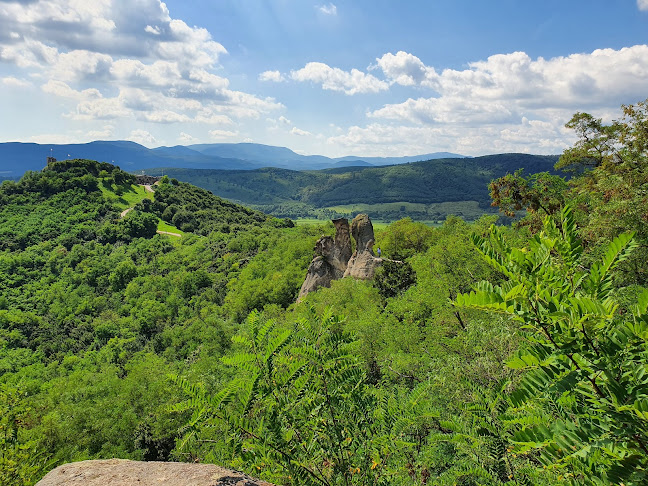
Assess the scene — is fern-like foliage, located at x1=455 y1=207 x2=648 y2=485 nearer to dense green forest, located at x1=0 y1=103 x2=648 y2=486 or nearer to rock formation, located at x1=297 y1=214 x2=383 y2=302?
dense green forest, located at x1=0 y1=103 x2=648 y2=486

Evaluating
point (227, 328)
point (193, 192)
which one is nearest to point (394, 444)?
point (227, 328)

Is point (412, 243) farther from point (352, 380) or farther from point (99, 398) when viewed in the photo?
point (352, 380)

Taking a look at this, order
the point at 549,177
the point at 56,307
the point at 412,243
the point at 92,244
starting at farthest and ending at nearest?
the point at 92,244 → the point at 56,307 → the point at 412,243 → the point at 549,177

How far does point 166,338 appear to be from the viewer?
2106 inches

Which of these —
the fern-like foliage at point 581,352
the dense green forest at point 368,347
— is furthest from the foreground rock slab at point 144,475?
the fern-like foliage at point 581,352

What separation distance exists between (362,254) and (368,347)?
20.2 metres

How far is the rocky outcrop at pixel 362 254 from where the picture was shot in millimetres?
40812

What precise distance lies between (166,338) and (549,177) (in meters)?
51.6

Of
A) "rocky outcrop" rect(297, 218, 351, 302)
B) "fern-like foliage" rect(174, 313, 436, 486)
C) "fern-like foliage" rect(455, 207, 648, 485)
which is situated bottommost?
"rocky outcrop" rect(297, 218, 351, 302)

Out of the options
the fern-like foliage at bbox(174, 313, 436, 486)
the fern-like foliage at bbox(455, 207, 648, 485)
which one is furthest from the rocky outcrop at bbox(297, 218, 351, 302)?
the fern-like foliage at bbox(455, 207, 648, 485)

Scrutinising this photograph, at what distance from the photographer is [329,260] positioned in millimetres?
46125

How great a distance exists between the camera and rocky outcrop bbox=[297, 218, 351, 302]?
4481cm

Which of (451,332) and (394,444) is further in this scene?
(451,332)

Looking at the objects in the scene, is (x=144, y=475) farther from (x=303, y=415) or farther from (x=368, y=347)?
(x=368, y=347)
